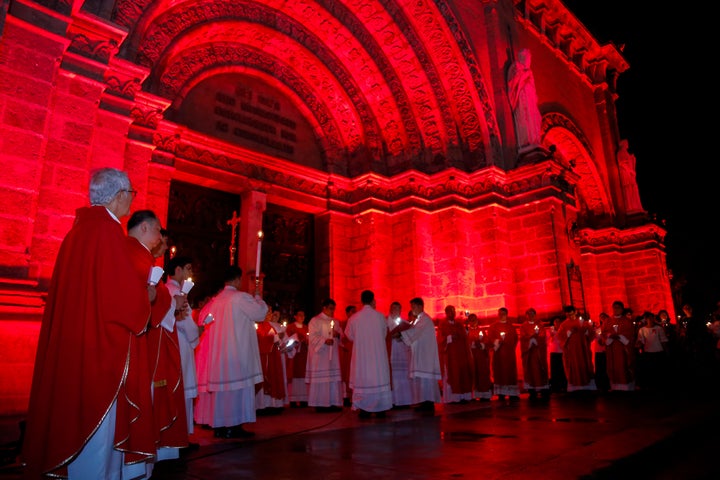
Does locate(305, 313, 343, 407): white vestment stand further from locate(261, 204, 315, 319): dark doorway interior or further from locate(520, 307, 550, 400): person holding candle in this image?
locate(520, 307, 550, 400): person holding candle

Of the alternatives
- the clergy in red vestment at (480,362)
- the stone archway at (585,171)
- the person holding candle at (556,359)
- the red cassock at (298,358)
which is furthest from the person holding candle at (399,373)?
the stone archway at (585,171)

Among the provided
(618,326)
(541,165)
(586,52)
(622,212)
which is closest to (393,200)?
(541,165)

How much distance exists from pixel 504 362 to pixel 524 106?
635cm

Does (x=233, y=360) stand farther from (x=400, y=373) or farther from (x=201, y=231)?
(x=201, y=231)

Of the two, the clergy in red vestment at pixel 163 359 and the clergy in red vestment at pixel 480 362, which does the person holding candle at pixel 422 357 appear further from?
the clergy in red vestment at pixel 163 359

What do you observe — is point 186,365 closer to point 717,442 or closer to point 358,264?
point 717,442

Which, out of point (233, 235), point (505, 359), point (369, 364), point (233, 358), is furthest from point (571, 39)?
point (233, 358)

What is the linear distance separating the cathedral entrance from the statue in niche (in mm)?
12375

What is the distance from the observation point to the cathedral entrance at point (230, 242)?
9328 millimetres

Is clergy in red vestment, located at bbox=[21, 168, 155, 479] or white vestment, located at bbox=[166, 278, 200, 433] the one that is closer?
clergy in red vestment, located at bbox=[21, 168, 155, 479]

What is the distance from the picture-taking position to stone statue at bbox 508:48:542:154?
11625mm

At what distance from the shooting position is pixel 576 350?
31.3ft

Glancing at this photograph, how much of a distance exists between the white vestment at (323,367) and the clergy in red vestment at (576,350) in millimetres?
4742

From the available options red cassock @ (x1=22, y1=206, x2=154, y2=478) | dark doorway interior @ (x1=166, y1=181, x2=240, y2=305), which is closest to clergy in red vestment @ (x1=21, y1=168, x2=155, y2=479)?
red cassock @ (x1=22, y1=206, x2=154, y2=478)
